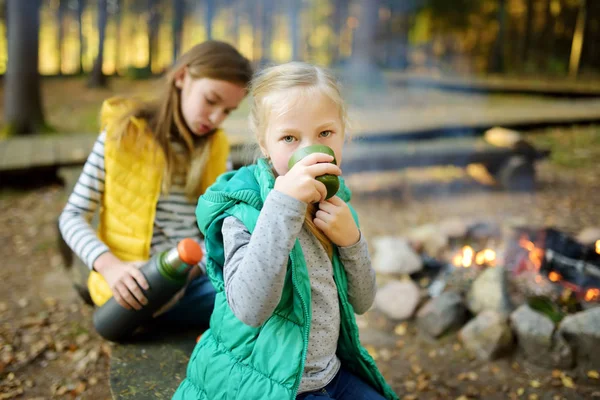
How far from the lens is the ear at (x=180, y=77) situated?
2285mm

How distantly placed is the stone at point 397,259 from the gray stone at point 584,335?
111 cm

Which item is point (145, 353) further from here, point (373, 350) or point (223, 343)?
point (373, 350)

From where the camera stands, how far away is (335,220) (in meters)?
1.43

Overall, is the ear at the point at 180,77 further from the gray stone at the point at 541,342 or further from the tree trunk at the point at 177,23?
the tree trunk at the point at 177,23

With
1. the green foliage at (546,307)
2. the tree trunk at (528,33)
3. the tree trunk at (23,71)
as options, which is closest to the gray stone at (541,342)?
Result: the green foliage at (546,307)

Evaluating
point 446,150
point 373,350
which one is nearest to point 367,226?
point 446,150

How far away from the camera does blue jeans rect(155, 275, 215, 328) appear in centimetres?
231

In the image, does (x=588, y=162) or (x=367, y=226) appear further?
(x=588, y=162)

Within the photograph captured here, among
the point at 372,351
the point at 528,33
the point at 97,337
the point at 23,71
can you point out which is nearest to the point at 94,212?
the point at 97,337

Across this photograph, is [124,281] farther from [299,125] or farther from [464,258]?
[464,258]

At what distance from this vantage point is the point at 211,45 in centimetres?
228

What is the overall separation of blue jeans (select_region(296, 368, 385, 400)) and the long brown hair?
3.80 feet

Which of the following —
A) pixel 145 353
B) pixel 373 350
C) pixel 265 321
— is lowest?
pixel 373 350

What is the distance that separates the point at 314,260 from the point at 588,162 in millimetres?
6862
